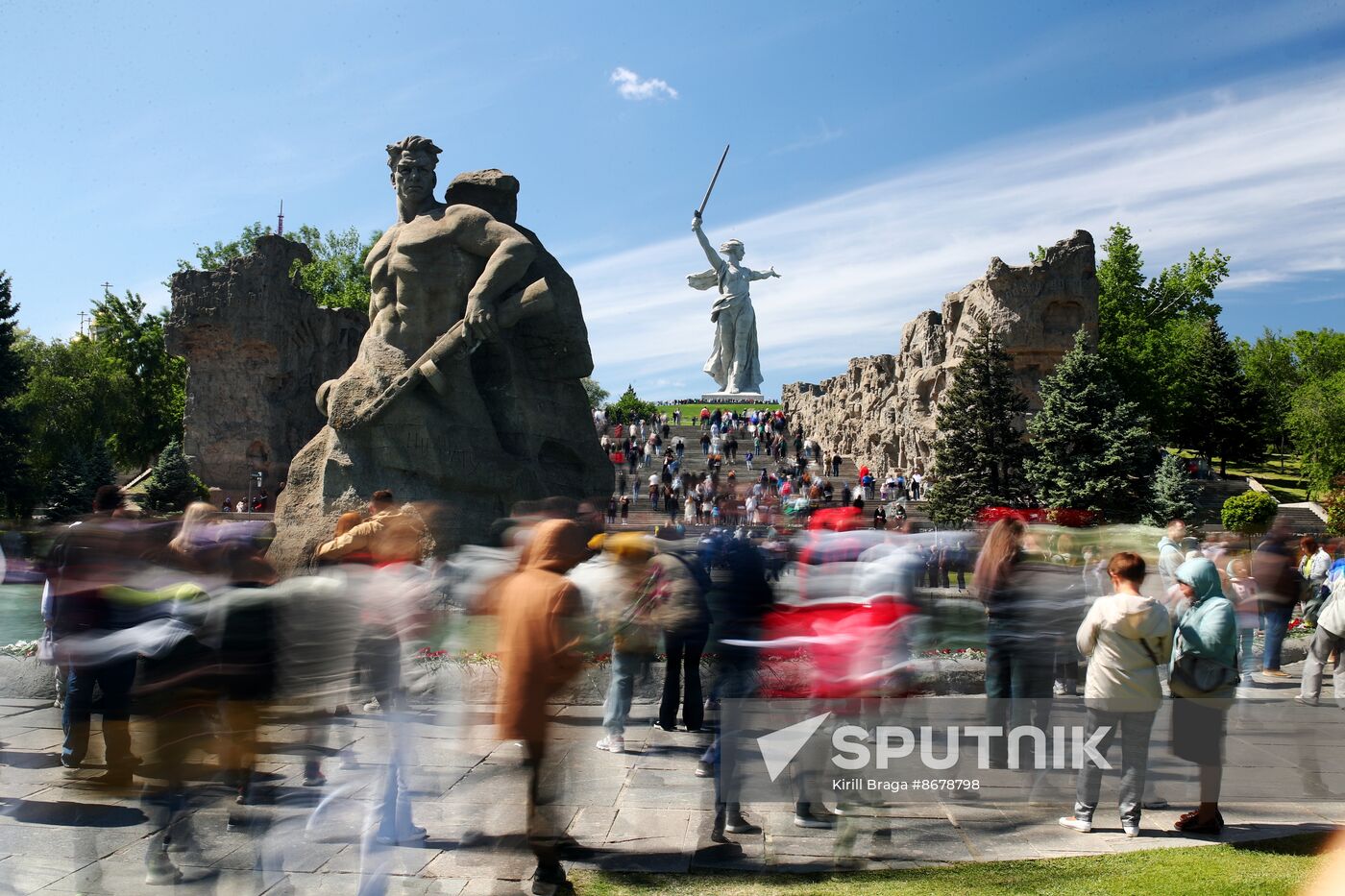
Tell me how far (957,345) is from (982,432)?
17.4 ft

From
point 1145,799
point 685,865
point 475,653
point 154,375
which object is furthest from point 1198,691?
point 154,375

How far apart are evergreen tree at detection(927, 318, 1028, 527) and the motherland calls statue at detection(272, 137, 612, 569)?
14.9 m

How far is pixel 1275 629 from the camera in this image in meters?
10.4

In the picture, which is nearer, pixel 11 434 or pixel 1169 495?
pixel 1169 495

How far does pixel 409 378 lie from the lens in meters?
14.1

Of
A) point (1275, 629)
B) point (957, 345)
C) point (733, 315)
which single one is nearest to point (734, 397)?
point (733, 315)

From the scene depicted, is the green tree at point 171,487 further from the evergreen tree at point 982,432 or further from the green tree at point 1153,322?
the green tree at point 1153,322

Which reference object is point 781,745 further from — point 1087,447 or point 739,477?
point 739,477

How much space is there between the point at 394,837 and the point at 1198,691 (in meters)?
4.58

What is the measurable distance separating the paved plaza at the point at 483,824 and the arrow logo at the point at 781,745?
0.29 metres

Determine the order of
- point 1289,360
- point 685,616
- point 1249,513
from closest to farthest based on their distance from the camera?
1. point 685,616
2. point 1249,513
3. point 1289,360

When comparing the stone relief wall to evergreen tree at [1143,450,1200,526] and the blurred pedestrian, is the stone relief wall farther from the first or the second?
the blurred pedestrian

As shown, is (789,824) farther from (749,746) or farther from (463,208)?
(463,208)

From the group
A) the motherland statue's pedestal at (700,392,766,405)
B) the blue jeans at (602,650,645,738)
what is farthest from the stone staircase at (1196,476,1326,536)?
the blue jeans at (602,650,645,738)
